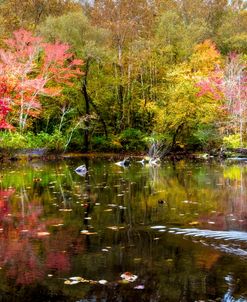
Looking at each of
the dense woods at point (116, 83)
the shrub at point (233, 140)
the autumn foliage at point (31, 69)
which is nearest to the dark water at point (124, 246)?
the shrub at point (233, 140)

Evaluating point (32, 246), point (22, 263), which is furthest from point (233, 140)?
point (22, 263)

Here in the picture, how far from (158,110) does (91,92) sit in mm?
4623

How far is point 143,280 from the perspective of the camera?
161 inches

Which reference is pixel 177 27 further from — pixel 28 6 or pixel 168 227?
pixel 168 227

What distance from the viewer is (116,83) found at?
97.1 feet

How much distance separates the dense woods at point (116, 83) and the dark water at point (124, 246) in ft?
47.4

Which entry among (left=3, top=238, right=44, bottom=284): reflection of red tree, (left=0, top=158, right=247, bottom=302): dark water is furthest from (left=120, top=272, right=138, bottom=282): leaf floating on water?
(left=3, top=238, right=44, bottom=284): reflection of red tree

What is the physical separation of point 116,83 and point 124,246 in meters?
24.9

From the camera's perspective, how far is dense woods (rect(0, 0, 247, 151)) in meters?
25.0

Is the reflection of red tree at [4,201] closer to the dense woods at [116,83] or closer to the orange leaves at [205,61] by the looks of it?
the dense woods at [116,83]

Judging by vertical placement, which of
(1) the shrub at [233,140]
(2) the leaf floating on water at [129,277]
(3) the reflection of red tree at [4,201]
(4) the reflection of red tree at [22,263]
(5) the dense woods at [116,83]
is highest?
(5) the dense woods at [116,83]

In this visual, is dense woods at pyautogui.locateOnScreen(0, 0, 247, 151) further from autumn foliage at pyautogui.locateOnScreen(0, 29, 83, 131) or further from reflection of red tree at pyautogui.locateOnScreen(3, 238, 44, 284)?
reflection of red tree at pyautogui.locateOnScreen(3, 238, 44, 284)

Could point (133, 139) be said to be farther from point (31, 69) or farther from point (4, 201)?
point (4, 201)

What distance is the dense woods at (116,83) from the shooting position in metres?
25.0
